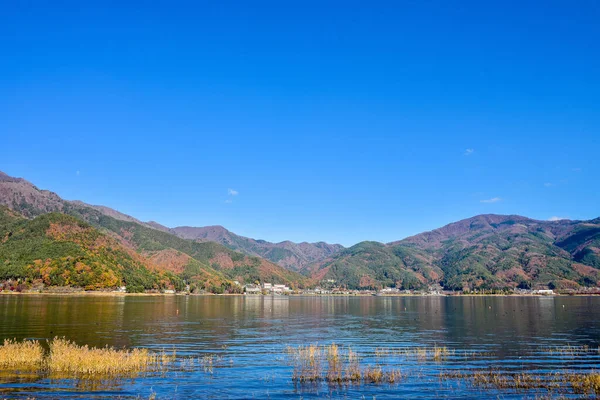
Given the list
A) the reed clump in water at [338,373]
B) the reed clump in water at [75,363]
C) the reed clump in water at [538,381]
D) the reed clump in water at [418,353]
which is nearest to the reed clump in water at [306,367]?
the reed clump in water at [338,373]

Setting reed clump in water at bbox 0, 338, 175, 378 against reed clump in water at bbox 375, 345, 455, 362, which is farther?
reed clump in water at bbox 375, 345, 455, 362

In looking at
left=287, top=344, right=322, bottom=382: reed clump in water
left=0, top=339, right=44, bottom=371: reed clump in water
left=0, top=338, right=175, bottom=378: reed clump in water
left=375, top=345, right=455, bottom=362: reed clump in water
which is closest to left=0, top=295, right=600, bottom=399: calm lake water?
left=375, top=345, right=455, bottom=362: reed clump in water

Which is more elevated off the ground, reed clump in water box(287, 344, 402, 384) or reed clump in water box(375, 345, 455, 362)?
reed clump in water box(287, 344, 402, 384)

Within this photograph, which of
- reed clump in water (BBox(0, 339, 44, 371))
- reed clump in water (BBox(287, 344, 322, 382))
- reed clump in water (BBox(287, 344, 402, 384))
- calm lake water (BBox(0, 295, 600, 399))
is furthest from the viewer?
reed clump in water (BBox(0, 339, 44, 371))

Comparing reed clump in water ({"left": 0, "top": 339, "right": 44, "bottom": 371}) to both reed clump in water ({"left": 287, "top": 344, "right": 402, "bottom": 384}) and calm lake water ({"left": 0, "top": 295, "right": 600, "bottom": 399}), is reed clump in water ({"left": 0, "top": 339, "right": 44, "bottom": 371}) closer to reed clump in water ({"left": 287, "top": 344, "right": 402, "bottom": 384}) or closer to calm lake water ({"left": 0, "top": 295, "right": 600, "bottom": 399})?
calm lake water ({"left": 0, "top": 295, "right": 600, "bottom": 399})

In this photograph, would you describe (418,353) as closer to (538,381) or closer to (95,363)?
(538,381)

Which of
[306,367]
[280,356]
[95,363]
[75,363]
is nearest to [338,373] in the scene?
[306,367]

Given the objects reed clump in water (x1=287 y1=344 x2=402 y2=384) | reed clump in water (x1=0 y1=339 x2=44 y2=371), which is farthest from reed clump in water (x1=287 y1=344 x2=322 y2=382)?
reed clump in water (x1=0 y1=339 x2=44 y2=371)

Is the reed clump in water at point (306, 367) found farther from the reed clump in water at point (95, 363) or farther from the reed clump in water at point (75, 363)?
the reed clump in water at point (95, 363)

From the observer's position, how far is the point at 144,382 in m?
34.5

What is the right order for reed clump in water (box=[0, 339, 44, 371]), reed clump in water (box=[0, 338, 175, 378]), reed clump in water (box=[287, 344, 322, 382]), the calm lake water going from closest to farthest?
the calm lake water, reed clump in water (box=[0, 338, 175, 378]), reed clump in water (box=[287, 344, 322, 382]), reed clump in water (box=[0, 339, 44, 371])

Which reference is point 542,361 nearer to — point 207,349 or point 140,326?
point 207,349

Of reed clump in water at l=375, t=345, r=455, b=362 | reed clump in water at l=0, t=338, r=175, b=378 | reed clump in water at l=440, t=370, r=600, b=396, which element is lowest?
reed clump in water at l=375, t=345, r=455, b=362

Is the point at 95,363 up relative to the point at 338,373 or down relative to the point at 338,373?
up
